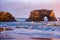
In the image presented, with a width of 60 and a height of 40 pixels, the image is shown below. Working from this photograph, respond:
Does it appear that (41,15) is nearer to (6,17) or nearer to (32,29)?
(32,29)

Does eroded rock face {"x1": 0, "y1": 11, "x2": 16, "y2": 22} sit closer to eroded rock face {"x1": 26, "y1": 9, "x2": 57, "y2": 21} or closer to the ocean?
the ocean

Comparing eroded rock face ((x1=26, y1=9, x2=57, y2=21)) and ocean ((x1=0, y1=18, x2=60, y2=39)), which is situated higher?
eroded rock face ((x1=26, y1=9, x2=57, y2=21))

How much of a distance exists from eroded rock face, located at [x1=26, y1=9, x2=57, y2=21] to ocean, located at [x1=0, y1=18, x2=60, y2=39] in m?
0.06

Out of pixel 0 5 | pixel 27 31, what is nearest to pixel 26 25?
pixel 27 31

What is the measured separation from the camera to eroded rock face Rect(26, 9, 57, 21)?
2.54 metres

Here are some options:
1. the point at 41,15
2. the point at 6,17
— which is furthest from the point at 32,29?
the point at 6,17

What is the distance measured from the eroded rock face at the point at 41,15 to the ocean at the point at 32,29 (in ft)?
0.20

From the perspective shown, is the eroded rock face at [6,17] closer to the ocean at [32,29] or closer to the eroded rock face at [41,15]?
the ocean at [32,29]

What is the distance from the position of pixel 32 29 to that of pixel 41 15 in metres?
0.25

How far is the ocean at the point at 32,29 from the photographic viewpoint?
2516 mm

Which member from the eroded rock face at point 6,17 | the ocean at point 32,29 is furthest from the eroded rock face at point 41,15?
the eroded rock face at point 6,17

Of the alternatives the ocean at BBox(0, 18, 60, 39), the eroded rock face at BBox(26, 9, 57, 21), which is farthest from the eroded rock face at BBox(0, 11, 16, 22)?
the eroded rock face at BBox(26, 9, 57, 21)

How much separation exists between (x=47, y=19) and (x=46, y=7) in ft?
0.59

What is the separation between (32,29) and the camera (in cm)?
257
